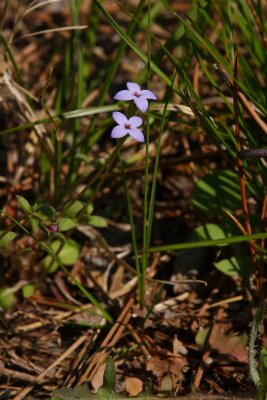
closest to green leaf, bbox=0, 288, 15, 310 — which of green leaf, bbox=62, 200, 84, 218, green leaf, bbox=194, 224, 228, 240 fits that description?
green leaf, bbox=62, 200, 84, 218

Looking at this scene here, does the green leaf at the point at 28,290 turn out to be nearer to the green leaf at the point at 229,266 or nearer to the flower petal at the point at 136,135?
the green leaf at the point at 229,266

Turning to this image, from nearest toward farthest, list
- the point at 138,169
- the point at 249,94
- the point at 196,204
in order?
the point at 249,94
the point at 196,204
the point at 138,169

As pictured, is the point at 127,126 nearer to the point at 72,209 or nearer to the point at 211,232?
the point at 72,209

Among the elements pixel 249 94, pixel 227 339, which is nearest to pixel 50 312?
pixel 227 339

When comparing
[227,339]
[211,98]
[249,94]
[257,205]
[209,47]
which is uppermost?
[209,47]

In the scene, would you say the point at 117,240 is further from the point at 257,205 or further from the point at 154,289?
the point at 257,205

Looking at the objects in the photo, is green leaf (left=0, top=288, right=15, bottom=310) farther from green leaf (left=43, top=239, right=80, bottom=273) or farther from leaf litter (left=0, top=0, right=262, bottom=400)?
green leaf (left=43, top=239, right=80, bottom=273)
